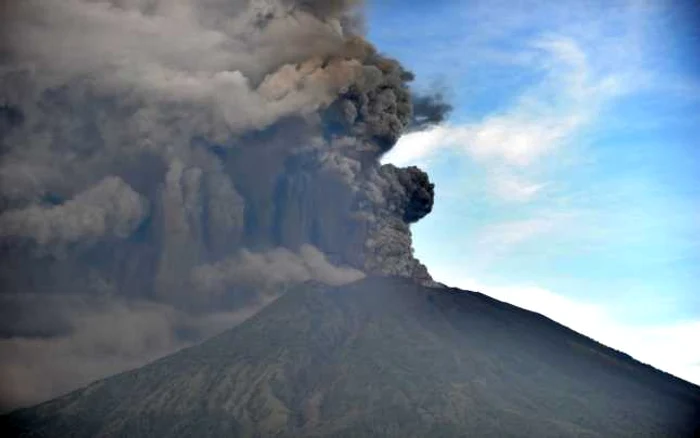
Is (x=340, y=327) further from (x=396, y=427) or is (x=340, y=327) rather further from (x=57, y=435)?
(x=57, y=435)

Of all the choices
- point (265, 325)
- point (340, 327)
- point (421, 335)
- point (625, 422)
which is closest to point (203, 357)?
point (265, 325)

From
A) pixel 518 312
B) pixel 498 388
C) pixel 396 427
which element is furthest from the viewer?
pixel 518 312

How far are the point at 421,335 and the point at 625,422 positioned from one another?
29303 mm

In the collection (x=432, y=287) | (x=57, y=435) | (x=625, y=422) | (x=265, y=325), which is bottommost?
(x=57, y=435)

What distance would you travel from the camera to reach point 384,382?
385 feet

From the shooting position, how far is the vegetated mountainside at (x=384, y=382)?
110 meters

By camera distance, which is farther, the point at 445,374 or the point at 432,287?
the point at 432,287

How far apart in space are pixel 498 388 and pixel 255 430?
1111 inches

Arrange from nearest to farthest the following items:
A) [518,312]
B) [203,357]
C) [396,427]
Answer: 1. [396,427]
2. [203,357]
3. [518,312]

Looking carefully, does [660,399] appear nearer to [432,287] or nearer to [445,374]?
[445,374]

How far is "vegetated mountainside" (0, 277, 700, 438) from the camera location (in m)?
110

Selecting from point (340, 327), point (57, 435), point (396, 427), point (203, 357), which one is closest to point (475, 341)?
point (340, 327)

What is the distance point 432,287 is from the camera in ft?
456

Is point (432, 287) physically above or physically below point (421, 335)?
above
